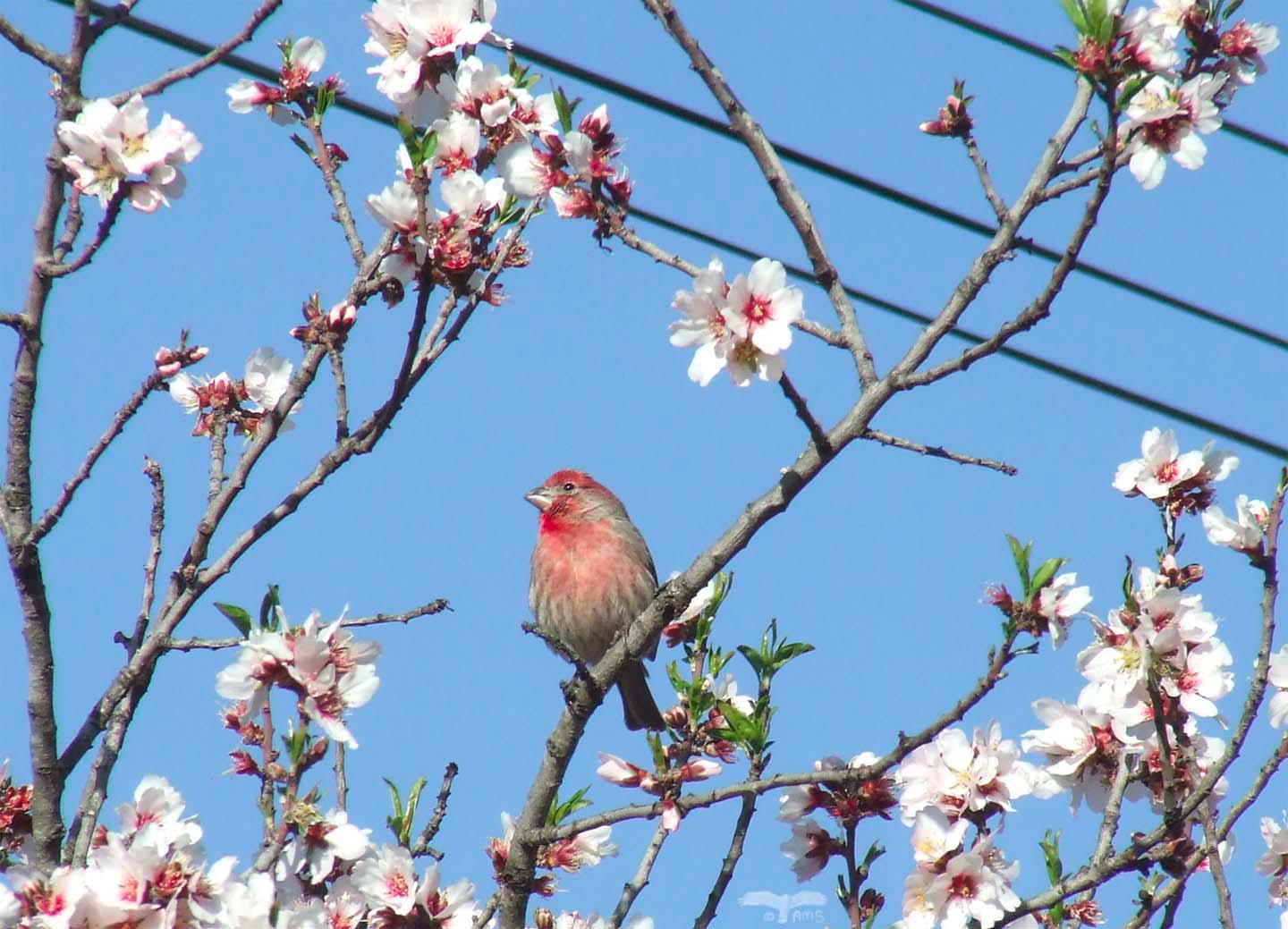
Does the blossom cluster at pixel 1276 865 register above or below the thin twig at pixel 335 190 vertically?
below

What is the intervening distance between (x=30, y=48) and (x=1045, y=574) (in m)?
2.91

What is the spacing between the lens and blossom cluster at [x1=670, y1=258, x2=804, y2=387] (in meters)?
3.79

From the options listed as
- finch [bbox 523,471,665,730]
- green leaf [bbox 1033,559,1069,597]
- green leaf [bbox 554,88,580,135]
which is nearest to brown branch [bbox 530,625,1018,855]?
green leaf [bbox 1033,559,1069,597]

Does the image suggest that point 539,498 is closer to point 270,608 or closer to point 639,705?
point 639,705

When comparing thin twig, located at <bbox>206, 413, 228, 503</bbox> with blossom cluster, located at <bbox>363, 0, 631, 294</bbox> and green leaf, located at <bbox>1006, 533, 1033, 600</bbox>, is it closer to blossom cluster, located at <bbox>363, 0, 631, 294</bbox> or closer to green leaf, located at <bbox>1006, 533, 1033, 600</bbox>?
blossom cluster, located at <bbox>363, 0, 631, 294</bbox>

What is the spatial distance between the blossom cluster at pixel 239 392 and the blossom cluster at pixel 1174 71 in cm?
242

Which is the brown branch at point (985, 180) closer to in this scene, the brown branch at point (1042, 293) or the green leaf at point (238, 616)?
the brown branch at point (1042, 293)

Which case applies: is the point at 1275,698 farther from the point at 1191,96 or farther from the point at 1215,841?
the point at 1191,96

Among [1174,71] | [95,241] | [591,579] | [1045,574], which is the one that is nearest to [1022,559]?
[1045,574]

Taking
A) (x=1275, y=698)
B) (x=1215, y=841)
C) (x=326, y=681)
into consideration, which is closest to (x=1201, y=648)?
(x=1275, y=698)

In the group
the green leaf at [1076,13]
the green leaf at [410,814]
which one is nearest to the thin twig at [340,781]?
the green leaf at [410,814]

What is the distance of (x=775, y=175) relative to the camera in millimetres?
4129

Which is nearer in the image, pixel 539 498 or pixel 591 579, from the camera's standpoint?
pixel 591 579

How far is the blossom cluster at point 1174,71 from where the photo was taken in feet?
12.7
